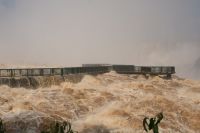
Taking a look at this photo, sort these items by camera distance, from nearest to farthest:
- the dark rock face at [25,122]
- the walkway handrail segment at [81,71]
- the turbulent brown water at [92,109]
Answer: the dark rock face at [25,122], the turbulent brown water at [92,109], the walkway handrail segment at [81,71]

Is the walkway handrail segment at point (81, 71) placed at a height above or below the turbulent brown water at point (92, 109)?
above

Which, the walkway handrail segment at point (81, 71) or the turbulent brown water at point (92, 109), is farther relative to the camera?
the walkway handrail segment at point (81, 71)

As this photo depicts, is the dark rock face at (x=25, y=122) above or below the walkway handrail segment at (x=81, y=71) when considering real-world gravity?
below

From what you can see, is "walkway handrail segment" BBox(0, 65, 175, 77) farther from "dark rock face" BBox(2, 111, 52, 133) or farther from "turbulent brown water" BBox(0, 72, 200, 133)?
"dark rock face" BBox(2, 111, 52, 133)

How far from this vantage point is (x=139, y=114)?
112 ft

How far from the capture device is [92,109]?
3697 cm

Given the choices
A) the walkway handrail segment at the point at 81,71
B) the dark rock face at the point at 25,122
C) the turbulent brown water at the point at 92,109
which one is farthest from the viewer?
the walkway handrail segment at the point at 81,71

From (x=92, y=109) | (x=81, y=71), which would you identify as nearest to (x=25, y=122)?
(x=92, y=109)

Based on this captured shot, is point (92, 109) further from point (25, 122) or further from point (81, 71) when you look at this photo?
point (81, 71)

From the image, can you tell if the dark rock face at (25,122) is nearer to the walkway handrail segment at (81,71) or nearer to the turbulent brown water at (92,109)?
the turbulent brown water at (92,109)

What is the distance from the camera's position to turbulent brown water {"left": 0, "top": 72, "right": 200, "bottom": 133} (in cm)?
3055

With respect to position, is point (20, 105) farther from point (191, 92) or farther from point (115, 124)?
point (191, 92)

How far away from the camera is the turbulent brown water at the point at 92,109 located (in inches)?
1203

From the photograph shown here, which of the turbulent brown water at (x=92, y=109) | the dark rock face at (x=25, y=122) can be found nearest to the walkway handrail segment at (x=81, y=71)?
the turbulent brown water at (x=92, y=109)
